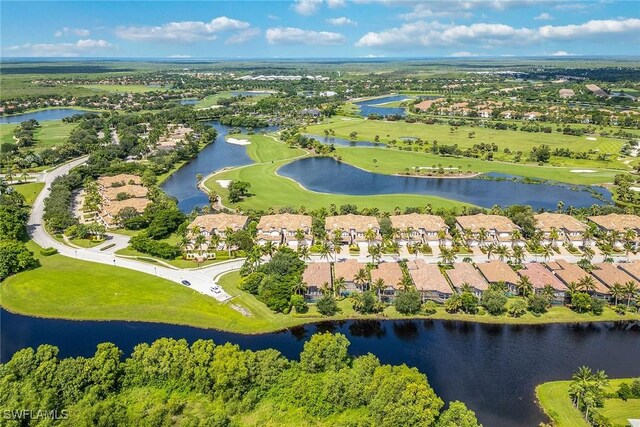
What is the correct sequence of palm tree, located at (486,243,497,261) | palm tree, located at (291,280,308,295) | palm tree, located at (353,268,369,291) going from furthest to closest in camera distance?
palm tree, located at (486,243,497,261), palm tree, located at (353,268,369,291), palm tree, located at (291,280,308,295)

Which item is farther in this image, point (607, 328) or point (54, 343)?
point (607, 328)

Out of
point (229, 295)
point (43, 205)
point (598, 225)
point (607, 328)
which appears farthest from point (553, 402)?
point (43, 205)

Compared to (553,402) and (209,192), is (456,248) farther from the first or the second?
(209,192)

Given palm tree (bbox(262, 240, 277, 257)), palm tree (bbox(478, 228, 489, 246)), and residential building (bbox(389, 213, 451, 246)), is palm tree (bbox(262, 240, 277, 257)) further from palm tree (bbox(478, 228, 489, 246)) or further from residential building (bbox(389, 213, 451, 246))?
palm tree (bbox(478, 228, 489, 246))

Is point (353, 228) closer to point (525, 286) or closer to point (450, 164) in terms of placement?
point (525, 286)

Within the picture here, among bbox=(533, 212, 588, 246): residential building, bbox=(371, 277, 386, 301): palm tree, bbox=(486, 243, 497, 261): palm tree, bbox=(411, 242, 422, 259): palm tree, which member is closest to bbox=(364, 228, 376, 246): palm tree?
bbox=(411, 242, 422, 259): palm tree
